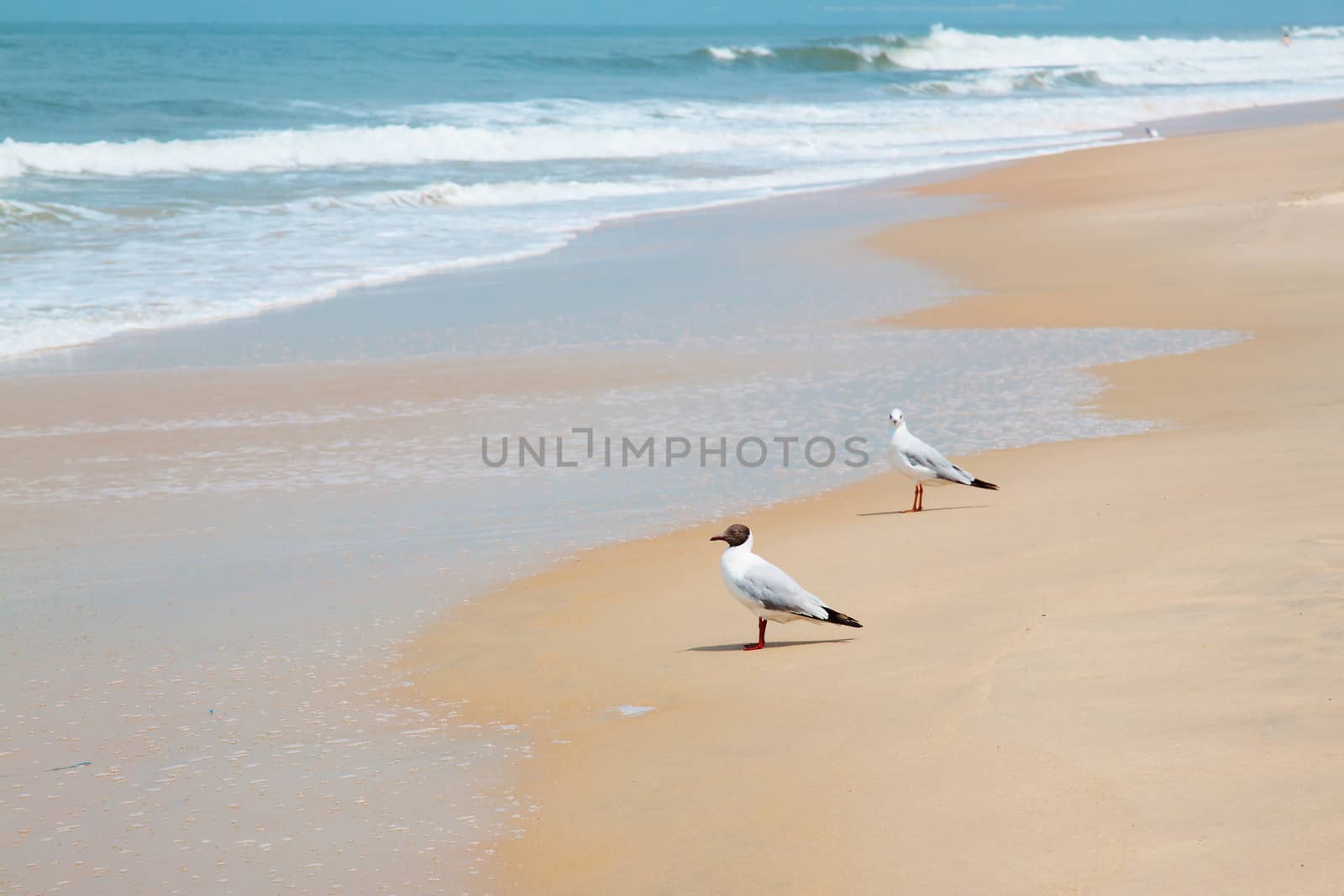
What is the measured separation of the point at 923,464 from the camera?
5820 millimetres

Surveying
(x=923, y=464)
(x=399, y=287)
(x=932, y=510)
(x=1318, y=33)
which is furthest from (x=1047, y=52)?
(x=923, y=464)

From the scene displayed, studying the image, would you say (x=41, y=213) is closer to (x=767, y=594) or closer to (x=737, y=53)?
(x=767, y=594)

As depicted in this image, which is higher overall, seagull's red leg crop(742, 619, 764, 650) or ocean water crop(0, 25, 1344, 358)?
ocean water crop(0, 25, 1344, 358)

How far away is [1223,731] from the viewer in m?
3.18

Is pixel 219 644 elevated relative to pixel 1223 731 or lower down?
lower down

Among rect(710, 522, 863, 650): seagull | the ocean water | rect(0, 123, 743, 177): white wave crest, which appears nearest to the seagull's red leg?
rect(710, 522, 863, 650): seagull

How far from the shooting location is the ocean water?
1333cm

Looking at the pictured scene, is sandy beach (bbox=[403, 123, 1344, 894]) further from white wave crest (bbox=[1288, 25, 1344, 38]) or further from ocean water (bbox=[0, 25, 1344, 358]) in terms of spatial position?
white wave crest (bbox=[1288, 25, 1344, 38])

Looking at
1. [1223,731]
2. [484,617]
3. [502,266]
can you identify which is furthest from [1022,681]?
[502,266]

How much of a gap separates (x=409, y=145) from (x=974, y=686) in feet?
80.7

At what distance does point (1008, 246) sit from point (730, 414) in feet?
22.5

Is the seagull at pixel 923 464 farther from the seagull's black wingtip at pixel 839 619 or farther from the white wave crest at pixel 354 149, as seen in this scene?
the white wave crest at pixel 354 149

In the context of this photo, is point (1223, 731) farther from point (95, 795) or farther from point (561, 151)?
point (561, 151)

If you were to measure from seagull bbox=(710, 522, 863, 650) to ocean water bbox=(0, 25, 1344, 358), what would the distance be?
7.09 meters
